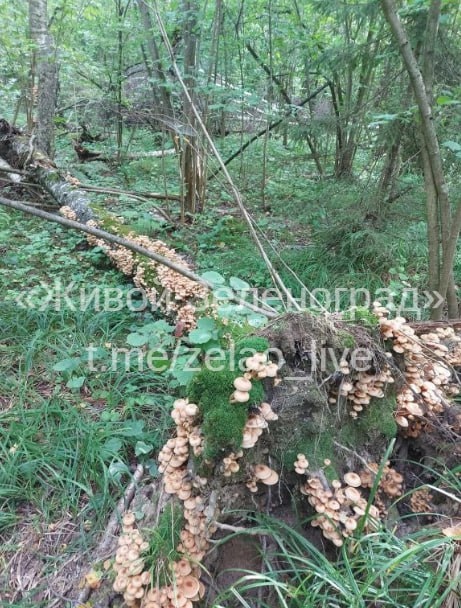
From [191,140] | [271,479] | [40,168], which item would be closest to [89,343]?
[271,479]

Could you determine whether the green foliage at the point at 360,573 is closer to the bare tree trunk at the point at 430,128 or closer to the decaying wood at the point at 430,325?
the decaying wood at the point at 430,325

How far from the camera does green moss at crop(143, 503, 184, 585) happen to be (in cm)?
155

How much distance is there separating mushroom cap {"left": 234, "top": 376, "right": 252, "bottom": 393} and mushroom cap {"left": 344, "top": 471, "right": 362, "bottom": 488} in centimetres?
61

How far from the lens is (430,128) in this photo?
2.67 m

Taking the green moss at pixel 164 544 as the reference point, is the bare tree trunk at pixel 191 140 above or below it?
above

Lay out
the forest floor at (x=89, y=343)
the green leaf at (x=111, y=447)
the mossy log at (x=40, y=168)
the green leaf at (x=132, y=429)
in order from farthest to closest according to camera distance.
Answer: the mossy log at (x=40, y=168) → the green leaf at (x=132, y=429) → the green leaf at (x=111, y=447) → the forest floor at (x=89, y=343)

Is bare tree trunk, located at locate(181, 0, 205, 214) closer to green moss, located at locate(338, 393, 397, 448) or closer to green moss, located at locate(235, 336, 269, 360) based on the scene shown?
green moss, located at locate(235, 336, 269, 360)

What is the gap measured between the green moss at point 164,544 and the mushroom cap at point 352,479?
0.73m

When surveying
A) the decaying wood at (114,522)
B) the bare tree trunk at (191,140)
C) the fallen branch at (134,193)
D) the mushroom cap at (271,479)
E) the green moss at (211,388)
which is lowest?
the decaying wood at (114,522)

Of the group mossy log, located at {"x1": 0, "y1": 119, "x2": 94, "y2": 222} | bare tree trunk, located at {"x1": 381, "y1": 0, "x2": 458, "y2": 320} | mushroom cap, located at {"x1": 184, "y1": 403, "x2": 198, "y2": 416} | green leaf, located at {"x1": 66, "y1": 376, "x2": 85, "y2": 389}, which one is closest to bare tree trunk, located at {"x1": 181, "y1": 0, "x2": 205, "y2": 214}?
mossy log, located at {"x1": 0, "y1": 119, "x2": 94, "y2": 222}

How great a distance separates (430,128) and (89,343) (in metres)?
3.15

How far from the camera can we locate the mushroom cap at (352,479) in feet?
5.36

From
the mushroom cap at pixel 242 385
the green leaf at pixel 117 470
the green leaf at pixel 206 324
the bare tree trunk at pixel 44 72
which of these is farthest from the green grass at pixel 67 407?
the bare tree trunk at pixel 44 72

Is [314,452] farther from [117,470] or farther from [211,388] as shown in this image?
[117,470]
